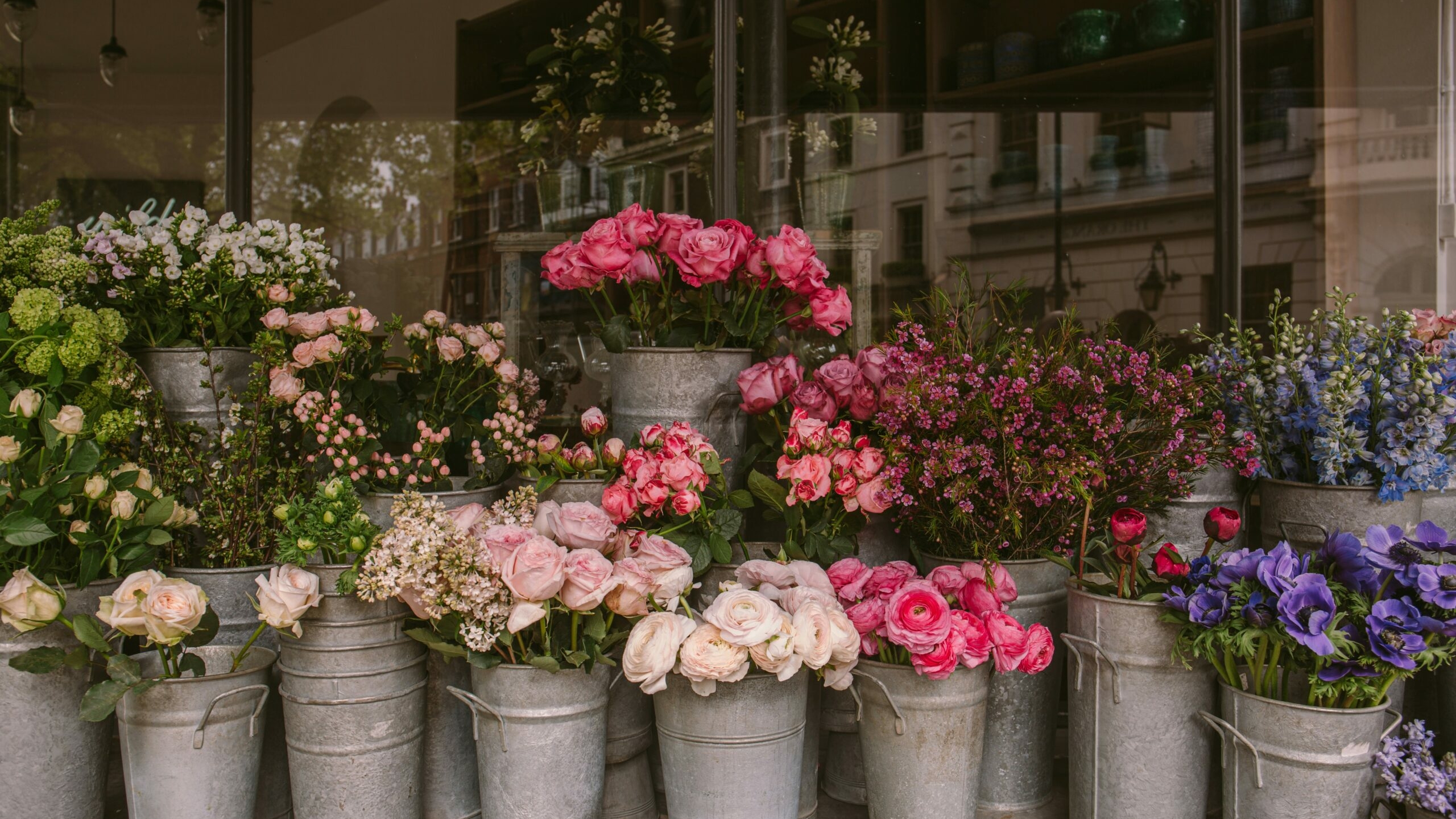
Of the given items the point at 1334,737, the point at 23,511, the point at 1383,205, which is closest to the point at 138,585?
the point at 23,511

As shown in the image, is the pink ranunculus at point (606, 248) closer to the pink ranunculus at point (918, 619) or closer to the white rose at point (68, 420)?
the pink ranunculus at point (918, 619)

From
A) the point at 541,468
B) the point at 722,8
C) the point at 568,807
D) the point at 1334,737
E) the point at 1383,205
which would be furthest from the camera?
the point at 1383,205

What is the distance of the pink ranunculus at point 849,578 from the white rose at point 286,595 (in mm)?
776

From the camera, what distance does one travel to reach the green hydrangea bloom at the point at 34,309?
1514 millimetres

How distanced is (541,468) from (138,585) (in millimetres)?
630

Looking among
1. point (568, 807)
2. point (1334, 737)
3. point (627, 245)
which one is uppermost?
point (627, 245)

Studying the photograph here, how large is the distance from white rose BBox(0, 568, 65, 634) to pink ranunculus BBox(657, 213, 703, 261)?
105 centimetres

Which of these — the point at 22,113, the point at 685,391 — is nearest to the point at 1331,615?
the point at 685,391

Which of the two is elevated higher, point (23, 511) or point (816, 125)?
point (816, 125)

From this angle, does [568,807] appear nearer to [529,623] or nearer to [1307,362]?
[529,623]

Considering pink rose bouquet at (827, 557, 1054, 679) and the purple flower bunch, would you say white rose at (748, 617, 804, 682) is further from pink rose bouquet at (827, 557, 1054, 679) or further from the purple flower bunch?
the purple flower bunch

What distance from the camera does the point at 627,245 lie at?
5.50ft

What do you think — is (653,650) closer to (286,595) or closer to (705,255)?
(286,595)

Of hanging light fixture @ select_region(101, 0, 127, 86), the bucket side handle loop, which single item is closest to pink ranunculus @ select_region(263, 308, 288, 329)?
the bucket side handle loop
